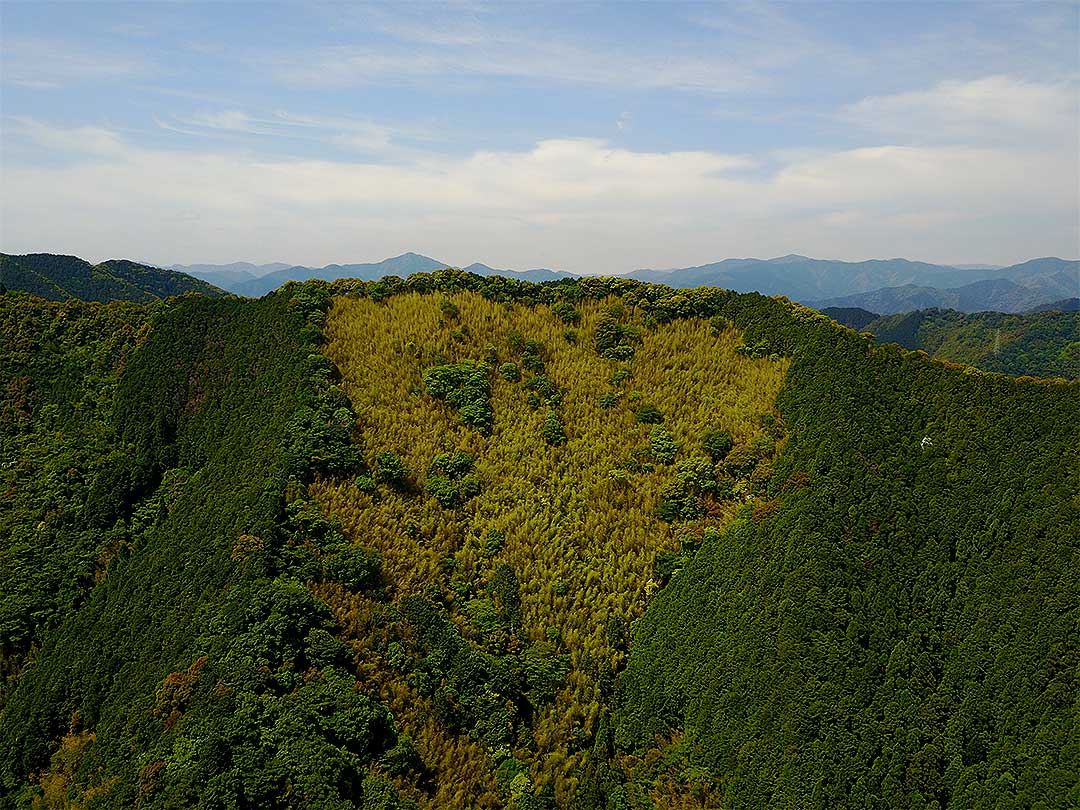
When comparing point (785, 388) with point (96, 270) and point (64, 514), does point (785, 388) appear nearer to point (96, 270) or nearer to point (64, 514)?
point (64, 514)

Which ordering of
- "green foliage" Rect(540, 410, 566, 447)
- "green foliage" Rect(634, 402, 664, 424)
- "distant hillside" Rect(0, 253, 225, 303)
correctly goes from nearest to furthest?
1. "green foliage" Rect(540, 410, 566, 447)
2. "green foliage" Rect(634, 402, 664, 424)
3. "distant hillside" Rect(0, 253, 225, 303)

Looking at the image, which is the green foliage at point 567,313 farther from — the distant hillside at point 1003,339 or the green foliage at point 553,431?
the distant hillside at point 1003,339

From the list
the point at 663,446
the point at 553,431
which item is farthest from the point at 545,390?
the point at 663,446

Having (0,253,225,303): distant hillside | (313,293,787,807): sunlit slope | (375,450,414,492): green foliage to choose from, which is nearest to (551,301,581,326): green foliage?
(313,293,787,807): sunlit slope

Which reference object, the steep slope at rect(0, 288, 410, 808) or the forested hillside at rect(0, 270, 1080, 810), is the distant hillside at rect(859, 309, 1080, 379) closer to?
the forested hillside at rect(0, 270, 1080, 810)

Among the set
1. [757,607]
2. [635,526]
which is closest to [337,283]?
[635,526]

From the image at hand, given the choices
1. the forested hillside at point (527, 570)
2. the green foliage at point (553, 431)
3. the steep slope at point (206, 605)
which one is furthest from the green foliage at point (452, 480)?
the green foliage at point (553, 431)
